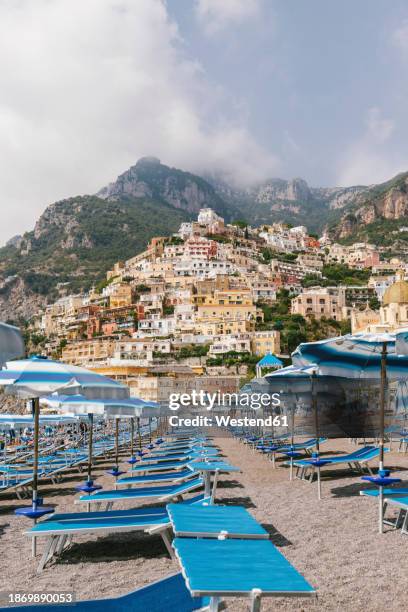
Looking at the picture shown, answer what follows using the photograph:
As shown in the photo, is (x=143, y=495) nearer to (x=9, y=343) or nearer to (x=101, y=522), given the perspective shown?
(x=101, y=522)

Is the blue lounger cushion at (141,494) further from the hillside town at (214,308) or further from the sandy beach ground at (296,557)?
the hillside town at (214,308)

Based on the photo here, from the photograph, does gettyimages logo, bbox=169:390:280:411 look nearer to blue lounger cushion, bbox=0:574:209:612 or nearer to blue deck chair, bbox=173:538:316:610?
blue deck chair, bbox=173:538:316:610

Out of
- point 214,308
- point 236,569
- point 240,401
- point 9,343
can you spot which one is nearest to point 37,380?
point 9,343

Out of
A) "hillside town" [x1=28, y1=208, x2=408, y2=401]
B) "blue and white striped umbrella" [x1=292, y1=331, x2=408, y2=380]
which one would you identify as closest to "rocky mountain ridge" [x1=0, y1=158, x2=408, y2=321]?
"hillside town" [x1=28, y1=208, x2=408, y2=401]

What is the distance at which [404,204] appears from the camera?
476 feet

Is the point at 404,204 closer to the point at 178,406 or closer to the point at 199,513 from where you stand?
the point at 178,406

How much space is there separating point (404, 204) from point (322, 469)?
14526 cm

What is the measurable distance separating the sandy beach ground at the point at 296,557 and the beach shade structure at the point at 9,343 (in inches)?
77.4

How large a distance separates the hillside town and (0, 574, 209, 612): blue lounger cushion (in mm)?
48067

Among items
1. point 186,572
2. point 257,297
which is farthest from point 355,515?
point 257,297

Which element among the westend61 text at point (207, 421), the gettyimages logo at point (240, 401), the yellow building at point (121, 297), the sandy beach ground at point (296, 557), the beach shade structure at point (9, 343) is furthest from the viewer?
the yellow building at point (121, 297)

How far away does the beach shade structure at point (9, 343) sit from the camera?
5.00m

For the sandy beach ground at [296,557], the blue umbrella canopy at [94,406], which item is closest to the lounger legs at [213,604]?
the sandy beach ground at [296,557]

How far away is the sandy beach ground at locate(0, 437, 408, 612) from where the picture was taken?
4191mm
